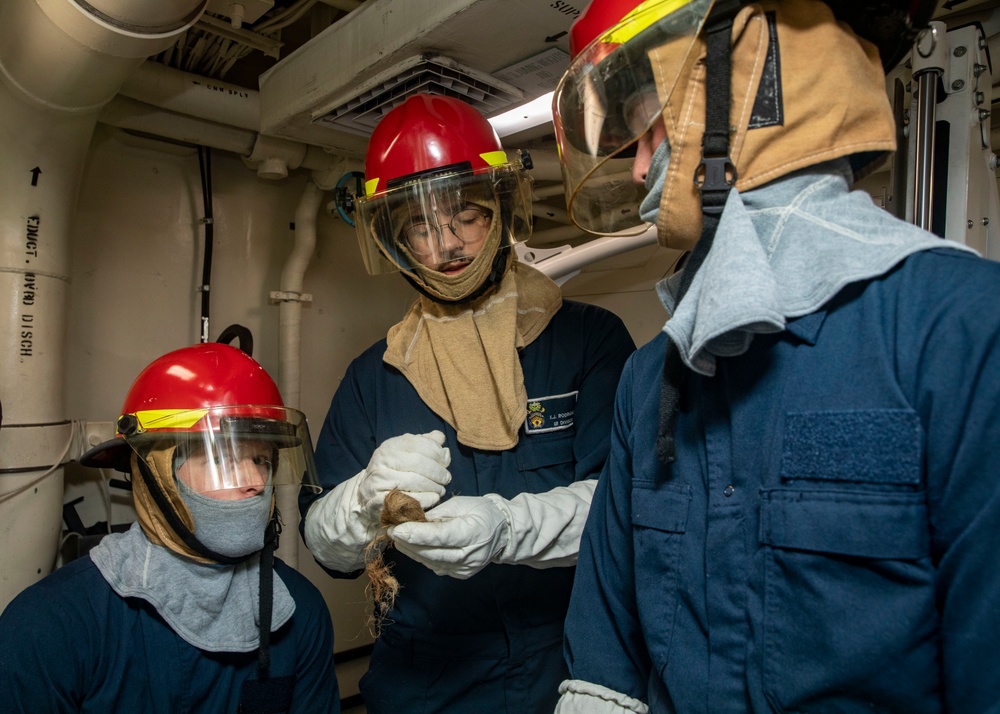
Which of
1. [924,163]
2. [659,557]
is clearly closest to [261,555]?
[659,557]

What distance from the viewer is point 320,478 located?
1.75 metres

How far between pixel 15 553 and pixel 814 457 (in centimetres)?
216

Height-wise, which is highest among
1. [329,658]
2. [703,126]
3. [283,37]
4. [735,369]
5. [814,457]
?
[283,37]

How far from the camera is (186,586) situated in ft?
4.91

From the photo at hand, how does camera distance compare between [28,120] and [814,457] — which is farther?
[28,120]

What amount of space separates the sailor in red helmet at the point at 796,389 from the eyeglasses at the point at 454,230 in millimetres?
685

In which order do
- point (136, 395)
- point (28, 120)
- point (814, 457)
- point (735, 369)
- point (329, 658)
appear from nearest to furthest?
point (814, 457), point (735, 369), point (136, 395), point (329, 658), point (28, 120)

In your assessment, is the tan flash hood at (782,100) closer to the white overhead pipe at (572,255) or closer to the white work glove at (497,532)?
the white work glove at (497,532)

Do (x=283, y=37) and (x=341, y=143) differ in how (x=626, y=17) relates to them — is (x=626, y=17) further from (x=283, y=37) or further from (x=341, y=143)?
(x=283, y=37)

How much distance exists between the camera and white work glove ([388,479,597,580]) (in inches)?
50.9

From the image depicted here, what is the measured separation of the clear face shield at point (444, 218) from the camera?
1.68 metres

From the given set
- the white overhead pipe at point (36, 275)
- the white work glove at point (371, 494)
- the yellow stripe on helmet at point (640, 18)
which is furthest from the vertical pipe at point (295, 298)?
the yellow stripe on helmet at point (640, 18)

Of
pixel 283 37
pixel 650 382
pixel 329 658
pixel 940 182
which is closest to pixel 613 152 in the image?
pixel 650 382

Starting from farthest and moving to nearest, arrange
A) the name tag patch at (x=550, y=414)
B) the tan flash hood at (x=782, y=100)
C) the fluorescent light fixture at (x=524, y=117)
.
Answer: the fluorescent light fixture at (x=524, y=117) < the name tag patch at (x=550, y=414) < the tan flash hood at (x=782, y=100)
